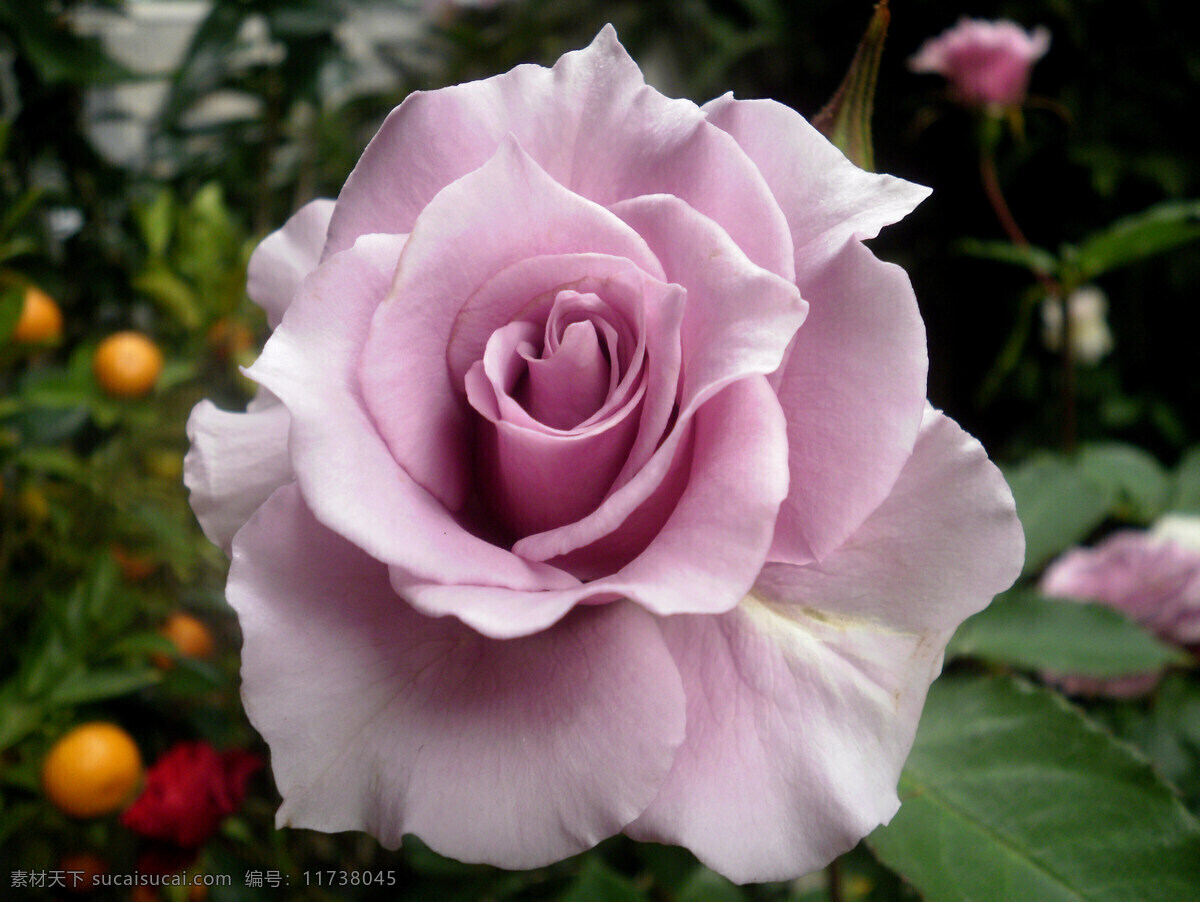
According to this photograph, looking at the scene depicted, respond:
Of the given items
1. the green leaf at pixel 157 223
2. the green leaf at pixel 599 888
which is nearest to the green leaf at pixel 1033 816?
the green leaf at pixel 599 888

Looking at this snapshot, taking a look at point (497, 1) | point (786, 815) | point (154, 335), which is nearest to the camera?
point (786, 815)

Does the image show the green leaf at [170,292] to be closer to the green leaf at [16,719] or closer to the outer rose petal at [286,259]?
the green leaf at [16,719]

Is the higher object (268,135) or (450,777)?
(450,777)

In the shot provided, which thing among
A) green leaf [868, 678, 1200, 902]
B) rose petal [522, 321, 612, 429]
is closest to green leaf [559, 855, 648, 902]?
green leaf [868, 678, 1200, 902]

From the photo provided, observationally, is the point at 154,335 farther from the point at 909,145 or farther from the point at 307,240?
the point at 909,145

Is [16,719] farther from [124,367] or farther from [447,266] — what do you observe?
[447,266]

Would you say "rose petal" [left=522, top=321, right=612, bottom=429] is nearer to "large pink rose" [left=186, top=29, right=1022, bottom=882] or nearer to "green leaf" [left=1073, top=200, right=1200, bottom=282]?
"large pink rose" [left=186, top=29, right=1022, bottom=882]

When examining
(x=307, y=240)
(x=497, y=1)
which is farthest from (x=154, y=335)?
(x=497, y=1)
